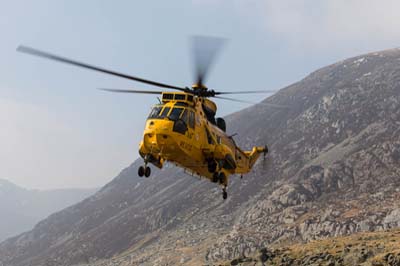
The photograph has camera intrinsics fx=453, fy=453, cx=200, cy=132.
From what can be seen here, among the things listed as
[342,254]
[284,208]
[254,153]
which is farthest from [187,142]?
[284,208]

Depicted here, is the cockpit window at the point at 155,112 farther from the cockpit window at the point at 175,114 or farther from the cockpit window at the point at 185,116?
Result: the cockpit window at the point at 185,116

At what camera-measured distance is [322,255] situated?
63469 mm

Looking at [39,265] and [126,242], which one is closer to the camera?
[126,242]

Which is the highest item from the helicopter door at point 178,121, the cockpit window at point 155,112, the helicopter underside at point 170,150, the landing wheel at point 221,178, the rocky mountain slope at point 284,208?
the cockpit window at point 155,112

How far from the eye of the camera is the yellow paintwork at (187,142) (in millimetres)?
22125

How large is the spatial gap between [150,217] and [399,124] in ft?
349

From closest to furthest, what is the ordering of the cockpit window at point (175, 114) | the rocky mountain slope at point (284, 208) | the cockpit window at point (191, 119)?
the cockpit window at point (175, 114), the cockpit window at point (191, 119), the rocky mountain slope at point (284, 208)

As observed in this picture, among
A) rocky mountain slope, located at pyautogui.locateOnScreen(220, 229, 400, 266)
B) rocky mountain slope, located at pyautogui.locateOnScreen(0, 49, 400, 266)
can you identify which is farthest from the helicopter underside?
rocky mountain slope, located at pyautogui.locateOnScreen(0, 49, 400, 266)

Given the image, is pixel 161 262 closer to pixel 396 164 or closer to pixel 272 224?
pixel 272 224

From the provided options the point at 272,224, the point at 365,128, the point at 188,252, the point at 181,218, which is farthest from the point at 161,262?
the point at 365,128

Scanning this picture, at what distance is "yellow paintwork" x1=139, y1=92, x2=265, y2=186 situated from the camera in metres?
22.1

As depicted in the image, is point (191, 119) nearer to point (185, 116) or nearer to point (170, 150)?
point (185, 116)

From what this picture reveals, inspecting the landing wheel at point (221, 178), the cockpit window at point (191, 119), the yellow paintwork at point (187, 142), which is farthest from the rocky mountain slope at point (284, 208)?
the cockpit window at point (191, 119)

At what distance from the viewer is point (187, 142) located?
75.8 ft
